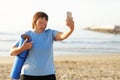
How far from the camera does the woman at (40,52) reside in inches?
171

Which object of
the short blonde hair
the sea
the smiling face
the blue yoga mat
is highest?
the short blonde hair

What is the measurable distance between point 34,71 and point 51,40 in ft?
1.24

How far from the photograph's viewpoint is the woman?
4332 mm

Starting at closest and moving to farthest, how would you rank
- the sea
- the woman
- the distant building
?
1. the woman
2. the sea
3. the distant building

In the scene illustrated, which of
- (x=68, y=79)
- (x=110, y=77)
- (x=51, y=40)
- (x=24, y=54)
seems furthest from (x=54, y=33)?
(x=110, y=77)

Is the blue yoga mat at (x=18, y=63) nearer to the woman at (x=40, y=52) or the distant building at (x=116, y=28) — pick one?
the woman at (x=40, y=52)

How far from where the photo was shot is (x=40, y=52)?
4332 mm

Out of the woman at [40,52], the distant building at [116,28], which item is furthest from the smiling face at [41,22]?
the distant building at [116,28]

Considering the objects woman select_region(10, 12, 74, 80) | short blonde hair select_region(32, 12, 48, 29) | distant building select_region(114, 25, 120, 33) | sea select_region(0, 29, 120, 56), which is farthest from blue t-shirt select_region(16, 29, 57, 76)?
distant building select_region(114, 25, 120, 33)

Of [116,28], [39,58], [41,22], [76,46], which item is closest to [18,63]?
[39,58]

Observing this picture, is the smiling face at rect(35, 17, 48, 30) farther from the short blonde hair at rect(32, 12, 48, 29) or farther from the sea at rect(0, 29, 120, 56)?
the sea at rect(0, 29, 120, 56)

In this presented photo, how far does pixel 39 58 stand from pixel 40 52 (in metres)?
0.06

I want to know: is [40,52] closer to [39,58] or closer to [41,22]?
[39,58]

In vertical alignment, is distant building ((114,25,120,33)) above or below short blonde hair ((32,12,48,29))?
below
